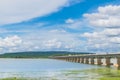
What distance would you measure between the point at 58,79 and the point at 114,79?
895 cm

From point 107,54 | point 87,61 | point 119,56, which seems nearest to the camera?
point 119,56

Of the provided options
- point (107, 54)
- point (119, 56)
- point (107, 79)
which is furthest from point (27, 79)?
point (107, 54)

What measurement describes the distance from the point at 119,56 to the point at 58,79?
201ft

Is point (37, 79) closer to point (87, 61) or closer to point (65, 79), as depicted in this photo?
point (65, 79)

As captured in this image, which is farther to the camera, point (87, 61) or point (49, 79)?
point (87, 61)

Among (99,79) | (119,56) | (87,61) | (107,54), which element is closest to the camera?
(99,79)

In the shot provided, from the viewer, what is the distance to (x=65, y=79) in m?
53.6

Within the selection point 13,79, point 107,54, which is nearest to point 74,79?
point 13,79

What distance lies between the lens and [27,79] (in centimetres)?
5397

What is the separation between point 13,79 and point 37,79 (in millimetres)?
4016

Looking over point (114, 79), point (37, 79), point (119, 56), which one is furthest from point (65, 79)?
point (119, 56)

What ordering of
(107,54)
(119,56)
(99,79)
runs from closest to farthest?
(99,79)
(119,56)
(107,54)

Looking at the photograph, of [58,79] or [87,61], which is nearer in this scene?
[58,79]

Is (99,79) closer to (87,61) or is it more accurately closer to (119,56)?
(119,56)
